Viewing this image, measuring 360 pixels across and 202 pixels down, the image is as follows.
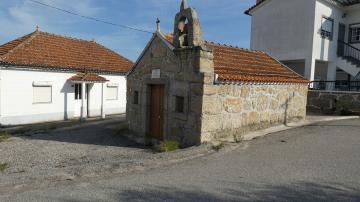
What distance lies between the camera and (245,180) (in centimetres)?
529

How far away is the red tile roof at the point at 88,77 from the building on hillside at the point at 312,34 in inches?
→ 433

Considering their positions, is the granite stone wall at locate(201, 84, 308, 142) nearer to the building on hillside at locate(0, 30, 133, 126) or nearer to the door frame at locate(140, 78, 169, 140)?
the door frame at locate(140, 78, 169, 140)

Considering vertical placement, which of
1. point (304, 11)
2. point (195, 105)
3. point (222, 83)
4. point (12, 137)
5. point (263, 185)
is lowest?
point (12, 137)

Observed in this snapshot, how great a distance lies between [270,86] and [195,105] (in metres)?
3.40

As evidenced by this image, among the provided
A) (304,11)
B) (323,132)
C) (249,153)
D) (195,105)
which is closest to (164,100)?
(195,105)

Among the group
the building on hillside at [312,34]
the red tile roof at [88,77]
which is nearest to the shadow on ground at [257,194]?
the red tile roof at [88,77]

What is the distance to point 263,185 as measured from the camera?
503 centimetres

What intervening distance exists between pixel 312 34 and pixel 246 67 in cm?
972

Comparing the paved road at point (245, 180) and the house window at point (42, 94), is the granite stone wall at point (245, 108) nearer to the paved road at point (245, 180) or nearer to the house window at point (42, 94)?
the paved road at point (245, 180)

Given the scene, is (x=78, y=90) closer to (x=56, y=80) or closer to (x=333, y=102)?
(x=56, y=80)

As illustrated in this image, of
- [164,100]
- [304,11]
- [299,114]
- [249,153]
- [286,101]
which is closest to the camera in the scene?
[249,153]

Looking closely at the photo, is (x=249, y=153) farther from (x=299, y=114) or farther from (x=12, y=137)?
(x=12, y=137)

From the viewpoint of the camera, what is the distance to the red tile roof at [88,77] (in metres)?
17.6

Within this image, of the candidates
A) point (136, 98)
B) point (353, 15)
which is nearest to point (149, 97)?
point (136, 98)
